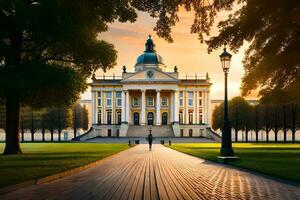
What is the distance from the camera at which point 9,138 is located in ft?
94.3

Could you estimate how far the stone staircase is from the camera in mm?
93562

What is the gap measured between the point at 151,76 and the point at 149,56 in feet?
44.7

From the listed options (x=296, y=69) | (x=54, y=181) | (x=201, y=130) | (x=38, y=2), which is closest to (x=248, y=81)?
(x=296, y=69)

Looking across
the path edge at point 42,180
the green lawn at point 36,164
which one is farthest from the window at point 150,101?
the path edge at point 42,180

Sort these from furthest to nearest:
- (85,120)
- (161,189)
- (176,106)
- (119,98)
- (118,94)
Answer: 1. (85,120)
2. (118,94)
3. (119,98)
4. (176,106)
5. (161,189)

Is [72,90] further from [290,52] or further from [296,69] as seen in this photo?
[296,69]

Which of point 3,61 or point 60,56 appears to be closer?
point 3,61

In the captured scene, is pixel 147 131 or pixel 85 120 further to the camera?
pixel 85 120

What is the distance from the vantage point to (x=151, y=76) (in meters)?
Answer: 103

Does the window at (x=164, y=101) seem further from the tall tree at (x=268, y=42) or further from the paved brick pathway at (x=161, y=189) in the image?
the paved brick pathway at (x=161, y=189)

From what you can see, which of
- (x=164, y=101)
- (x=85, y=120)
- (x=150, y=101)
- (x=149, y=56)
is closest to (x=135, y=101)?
(x=150, y=101)

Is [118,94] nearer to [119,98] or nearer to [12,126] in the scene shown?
[119,98]

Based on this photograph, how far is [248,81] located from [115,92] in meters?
78.6

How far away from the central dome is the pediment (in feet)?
37.7
